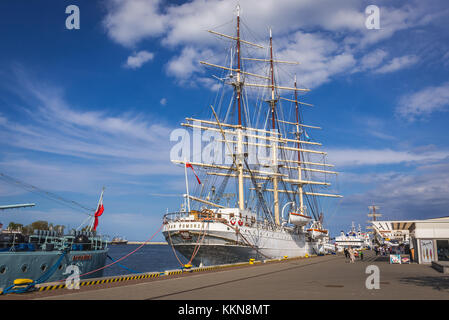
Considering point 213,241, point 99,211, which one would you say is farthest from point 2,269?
point 213,241

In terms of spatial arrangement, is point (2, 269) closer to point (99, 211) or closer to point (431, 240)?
point (99, 211)

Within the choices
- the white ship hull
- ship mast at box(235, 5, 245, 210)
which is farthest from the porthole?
ship mast at box(235, 5, 245, 210)

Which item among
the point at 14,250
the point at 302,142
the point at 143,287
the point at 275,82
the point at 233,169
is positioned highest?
the point at 275,82

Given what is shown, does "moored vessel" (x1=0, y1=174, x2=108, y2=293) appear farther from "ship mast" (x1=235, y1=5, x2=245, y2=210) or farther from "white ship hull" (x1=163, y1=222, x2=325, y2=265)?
"ship mast" (x1=235, y1=5, x2=245, y2=210)

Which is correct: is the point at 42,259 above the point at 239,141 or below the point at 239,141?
below

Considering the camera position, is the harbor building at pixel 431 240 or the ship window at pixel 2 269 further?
the harbor building at pixel 431 240

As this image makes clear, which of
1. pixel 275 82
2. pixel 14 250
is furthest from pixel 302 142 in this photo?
pixel 14 250

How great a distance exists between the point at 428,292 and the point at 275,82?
57.2 meters

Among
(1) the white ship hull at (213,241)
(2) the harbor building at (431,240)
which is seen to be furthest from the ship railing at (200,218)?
(2) the harbor building at (431,240)

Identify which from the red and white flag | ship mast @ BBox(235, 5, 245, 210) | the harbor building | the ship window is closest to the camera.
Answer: the ship window

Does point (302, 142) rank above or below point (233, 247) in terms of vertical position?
above

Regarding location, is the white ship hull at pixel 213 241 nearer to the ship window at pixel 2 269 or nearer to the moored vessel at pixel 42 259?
the moored vessel at pixel 42 259

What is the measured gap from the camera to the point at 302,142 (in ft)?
251
